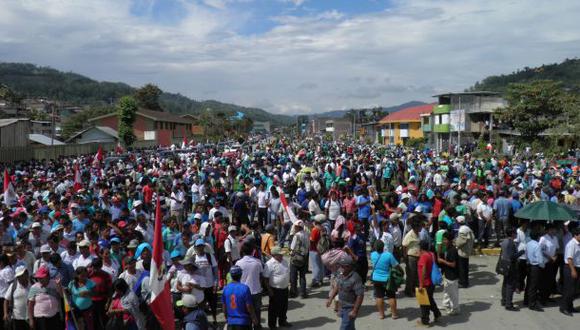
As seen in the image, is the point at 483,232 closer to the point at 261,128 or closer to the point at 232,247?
the point at 232,247

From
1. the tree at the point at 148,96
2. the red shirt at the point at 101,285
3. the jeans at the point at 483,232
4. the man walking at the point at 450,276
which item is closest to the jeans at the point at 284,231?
the man walking at the point at 450,276

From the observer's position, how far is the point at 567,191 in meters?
13.3

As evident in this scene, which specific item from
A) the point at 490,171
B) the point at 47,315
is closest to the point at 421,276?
the point at 47,315

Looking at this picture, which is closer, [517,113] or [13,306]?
[13,306]

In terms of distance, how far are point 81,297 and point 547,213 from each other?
767cm

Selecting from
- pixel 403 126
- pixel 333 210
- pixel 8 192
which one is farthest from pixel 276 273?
pixel 403 126

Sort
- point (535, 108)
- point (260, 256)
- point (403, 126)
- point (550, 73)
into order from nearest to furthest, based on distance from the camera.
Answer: point (260, 256), point (535, 108), point (403, 126), point (550, 73)

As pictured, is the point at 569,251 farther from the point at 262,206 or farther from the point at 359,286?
the point at 262,206

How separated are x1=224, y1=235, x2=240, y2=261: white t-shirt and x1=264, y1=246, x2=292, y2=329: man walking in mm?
1284

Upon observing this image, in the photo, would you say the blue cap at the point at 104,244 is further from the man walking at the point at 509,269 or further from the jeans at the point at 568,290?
the jeans at the point at 568,290

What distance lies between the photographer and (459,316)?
26.1 ft

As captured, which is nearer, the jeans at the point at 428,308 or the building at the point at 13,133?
the jeans at the point at 428,308

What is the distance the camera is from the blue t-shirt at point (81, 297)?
616 centimetres

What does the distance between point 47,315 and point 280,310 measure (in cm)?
→ 318
